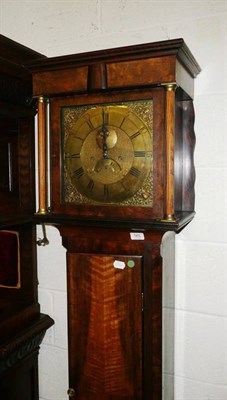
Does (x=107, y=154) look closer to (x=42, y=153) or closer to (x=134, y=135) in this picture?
(x=134, y=135)

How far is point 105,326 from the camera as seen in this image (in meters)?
1.26

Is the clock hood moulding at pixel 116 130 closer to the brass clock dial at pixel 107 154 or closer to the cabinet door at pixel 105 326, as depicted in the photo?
the brass clock dial at pixel 107 154

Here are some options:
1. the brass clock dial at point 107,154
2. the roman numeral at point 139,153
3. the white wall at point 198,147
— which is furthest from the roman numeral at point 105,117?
the white wall at point 198,147

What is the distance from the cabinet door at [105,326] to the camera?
1222mm

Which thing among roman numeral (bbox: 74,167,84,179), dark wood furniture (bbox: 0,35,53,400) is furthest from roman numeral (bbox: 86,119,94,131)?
dark wood furniture (bbox: 0,35,53,400)

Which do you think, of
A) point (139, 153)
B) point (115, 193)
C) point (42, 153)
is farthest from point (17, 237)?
point (139, 153)

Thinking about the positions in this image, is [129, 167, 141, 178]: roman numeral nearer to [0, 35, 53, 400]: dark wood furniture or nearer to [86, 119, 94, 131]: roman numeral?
[86, 119, 94, 131]: roman numeral

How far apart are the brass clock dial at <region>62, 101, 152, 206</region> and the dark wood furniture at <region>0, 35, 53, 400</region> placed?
30 cm

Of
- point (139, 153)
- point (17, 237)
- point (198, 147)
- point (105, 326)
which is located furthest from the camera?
point (17, 237)

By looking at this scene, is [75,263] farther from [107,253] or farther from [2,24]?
[2,24]

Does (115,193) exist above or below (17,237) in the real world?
above

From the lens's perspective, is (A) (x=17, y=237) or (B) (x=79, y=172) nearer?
(B) (x=79, y=172)

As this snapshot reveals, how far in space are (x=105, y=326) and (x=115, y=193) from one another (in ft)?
1.51

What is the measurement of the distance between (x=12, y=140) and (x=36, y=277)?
24.1 inches
